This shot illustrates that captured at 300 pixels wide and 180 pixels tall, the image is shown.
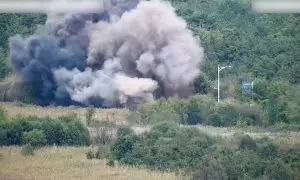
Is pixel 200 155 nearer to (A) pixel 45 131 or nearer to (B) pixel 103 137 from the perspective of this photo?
(B) pixel 103 137

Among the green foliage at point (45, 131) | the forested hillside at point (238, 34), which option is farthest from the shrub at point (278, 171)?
the forested hillside at point (238, 34)

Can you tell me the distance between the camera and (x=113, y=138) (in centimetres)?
1054

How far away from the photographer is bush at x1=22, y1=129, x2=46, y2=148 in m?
10.2

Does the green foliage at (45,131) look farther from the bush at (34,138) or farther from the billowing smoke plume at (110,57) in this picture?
the billowing smoke plume at (110,57)

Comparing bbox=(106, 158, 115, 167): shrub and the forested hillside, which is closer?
bbox=(106, 158, 115, 167): shrub

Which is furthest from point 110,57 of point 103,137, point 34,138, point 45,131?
point 34,138

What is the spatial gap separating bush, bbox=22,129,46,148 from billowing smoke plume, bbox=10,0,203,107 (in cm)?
597

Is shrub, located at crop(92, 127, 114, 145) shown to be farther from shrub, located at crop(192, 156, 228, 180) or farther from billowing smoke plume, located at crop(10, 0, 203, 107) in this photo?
billowing smoke plume, located at crop(10, 0, 203, 107)

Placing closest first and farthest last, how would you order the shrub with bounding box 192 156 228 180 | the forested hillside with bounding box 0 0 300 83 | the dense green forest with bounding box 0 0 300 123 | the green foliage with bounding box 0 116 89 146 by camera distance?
the shrub with bounding box 192 156 228 180 → the green foliage with bounding box 0 116 89 146 → the dense green forest with bounding box 0 0 300 123 → the forested hillside with bounding box 0 0 300 83

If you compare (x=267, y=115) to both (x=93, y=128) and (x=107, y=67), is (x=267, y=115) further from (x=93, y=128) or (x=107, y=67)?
(x=107, y=67)

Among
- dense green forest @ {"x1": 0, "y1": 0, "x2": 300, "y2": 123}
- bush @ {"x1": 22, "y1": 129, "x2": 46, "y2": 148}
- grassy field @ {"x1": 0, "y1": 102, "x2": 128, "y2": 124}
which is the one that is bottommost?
grassy field @ {"x1": 0, "y1": 102, "x2": 128, "y2": 124}

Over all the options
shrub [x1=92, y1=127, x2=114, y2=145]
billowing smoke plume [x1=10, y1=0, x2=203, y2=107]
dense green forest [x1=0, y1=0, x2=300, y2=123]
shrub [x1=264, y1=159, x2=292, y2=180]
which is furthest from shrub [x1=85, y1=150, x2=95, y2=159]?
billowing smoke plume [x1=10, y1=0, x2=203, y2=107]

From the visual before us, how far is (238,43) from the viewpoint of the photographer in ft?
62.1

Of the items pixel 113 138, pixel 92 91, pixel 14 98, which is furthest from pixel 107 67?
pixel 113 138
